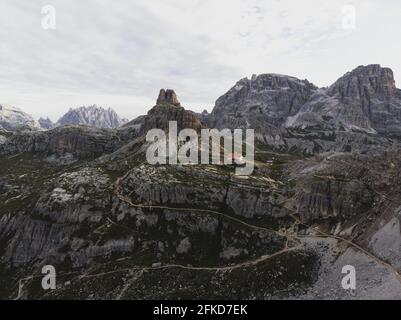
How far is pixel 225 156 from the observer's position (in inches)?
7466

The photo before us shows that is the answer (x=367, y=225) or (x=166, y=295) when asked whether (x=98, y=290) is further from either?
(x=367, y=225)

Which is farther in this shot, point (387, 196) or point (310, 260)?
point (387, 196)

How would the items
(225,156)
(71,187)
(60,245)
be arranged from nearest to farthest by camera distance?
(60,245) < (71,187) < (225,156)

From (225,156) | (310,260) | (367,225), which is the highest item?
(225,156)

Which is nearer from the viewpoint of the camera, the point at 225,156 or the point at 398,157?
the point at 398,157

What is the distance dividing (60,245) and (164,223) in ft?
118

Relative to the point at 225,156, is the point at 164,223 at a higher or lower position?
lower

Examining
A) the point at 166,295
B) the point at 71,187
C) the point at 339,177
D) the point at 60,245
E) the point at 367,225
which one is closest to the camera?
the point at 166,295

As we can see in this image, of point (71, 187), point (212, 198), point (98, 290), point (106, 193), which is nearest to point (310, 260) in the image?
point (212, 198)

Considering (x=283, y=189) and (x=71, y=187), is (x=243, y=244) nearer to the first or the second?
(x=283, y=189)

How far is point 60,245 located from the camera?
12875cm

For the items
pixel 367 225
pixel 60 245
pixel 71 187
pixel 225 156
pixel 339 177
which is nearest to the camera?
pixel 367 225

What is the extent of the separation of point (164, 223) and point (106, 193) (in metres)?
30.0

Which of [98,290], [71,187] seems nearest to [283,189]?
[98,290]
